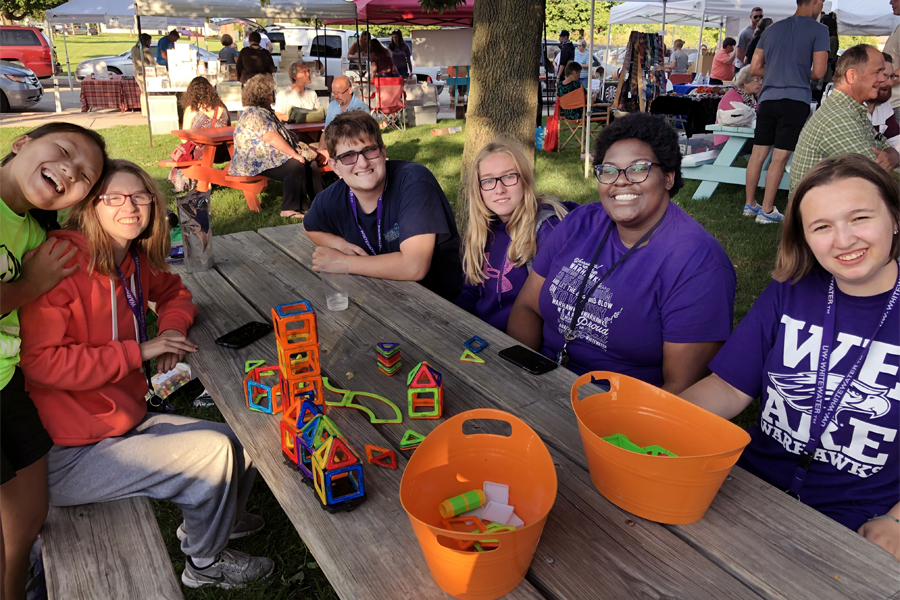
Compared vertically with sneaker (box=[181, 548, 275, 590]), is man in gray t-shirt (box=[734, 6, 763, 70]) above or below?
above

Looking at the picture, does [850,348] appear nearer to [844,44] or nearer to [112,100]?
[112,100]

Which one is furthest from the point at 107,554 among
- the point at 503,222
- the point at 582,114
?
the point at 582,114

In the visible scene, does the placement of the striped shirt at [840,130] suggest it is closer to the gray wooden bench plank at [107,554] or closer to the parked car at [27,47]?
the gray wooden bench plank at [107,554]

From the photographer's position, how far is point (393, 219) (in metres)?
3.04

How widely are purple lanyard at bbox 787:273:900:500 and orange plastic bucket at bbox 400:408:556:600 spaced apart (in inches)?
35.5

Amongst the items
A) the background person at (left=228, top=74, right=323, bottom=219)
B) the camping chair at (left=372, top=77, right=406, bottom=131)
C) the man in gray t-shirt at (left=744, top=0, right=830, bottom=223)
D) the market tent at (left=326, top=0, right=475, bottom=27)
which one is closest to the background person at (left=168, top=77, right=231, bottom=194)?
the background person at (left=228, top=74, right=323, bottom=219)

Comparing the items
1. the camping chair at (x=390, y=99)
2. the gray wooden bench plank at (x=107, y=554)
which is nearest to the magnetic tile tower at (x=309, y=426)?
the gray wooden bench plank at (x=107, y=554)

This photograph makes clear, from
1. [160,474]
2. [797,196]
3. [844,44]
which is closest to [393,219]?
[160,474]

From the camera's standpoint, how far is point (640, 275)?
6.94 feet

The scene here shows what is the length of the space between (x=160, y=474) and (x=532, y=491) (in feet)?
3.76

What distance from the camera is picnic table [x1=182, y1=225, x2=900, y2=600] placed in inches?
45.9

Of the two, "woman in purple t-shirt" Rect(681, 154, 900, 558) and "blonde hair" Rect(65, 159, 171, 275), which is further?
"blonde hair" Rect(65, 159, 171, 275)

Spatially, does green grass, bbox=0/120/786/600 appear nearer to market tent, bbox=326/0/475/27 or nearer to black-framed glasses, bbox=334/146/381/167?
black-framed glasses, bbox=334/146/381/167

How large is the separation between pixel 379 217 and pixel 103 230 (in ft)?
4.41
